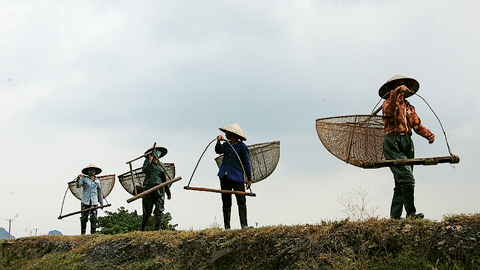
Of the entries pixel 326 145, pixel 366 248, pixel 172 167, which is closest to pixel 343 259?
pixel 366 248

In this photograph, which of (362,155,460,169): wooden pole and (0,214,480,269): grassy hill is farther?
(362,155,460,169): wooden pole

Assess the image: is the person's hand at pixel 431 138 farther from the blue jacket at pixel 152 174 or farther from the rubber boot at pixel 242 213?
the blue jacket at pixel 152 174

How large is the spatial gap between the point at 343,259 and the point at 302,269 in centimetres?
53

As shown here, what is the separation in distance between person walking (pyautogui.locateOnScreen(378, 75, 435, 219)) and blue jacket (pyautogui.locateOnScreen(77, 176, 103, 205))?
834 centimetres

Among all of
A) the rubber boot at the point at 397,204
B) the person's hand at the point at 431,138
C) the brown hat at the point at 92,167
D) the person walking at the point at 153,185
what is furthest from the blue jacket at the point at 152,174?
the person's hand at the point at 431,138

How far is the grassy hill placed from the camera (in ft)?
16.0

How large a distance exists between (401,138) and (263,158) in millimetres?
3773

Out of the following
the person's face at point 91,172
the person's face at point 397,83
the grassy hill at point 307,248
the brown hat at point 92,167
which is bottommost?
the grassy hill at point 307,248

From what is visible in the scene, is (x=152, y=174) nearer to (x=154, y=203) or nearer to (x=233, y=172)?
(x=154, y=203)

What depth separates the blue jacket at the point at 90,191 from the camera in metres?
11.9

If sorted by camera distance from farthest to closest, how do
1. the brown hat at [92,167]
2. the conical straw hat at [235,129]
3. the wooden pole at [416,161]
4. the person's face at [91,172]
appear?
the brown hat at [92,167] → the person's face at [91,172] → the conical straw hat at [235,129] → the wooden pole at [416,161]

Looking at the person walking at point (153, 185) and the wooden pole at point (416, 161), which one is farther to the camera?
the person walking at point (153, 185)

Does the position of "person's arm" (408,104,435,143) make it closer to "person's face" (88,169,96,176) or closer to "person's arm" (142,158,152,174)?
"person's arm" (142,158,152,174)

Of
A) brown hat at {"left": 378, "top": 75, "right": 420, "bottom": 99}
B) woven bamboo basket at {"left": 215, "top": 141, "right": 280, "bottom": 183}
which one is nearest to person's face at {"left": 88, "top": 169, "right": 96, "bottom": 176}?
woven bamboo basket at {"left": 215, "top": 141, "right": 280, "bottom": 183}
